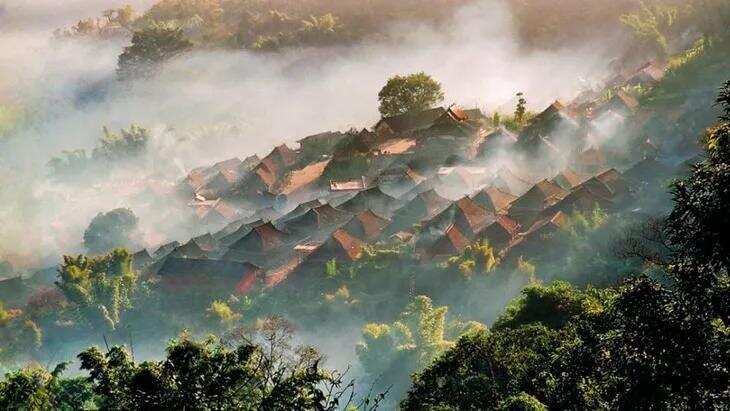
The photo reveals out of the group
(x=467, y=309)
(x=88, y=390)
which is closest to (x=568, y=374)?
(x=88, y=390)

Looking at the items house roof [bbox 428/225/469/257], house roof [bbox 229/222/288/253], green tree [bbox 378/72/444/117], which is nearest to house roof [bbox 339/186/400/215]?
house roof [bbox 229/222/288/253]

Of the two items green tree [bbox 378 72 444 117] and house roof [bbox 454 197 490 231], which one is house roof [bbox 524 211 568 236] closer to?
house roof [bbox 454 197 490 231]

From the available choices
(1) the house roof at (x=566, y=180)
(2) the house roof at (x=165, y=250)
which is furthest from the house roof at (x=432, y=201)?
(2) the house roof at (x=165, y=250)

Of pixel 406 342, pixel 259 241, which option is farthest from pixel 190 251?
pixel 406 342

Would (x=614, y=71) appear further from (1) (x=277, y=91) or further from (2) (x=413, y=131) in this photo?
(1) (x=277, y=91)

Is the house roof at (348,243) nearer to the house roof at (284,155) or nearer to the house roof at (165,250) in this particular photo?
the house roof at (165,250)

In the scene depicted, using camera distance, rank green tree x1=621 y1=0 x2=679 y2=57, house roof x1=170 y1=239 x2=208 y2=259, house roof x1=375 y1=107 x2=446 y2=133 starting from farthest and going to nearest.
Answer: green tree x1=621 y1=0 x2=679 y2=57 → house roof x1=375 y1=107 x2=446 y2=133 → house roof x1=170 y1=239 x2=208 y2=259
